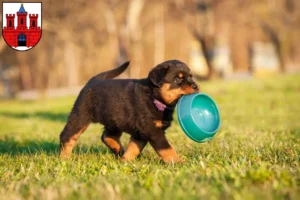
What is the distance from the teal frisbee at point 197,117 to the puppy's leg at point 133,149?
63 centimetres

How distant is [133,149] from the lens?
5.54m

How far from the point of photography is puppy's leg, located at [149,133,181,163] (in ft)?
16.6

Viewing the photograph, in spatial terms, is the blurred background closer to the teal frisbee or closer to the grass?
the grass

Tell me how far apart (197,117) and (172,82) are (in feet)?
1.65

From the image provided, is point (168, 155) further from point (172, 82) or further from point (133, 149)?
point (172, 82)

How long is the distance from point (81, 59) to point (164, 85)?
111ft

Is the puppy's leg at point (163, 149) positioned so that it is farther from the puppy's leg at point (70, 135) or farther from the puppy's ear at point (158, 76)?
the puppy's leg at point (70, 135)

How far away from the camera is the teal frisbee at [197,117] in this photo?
5148mm

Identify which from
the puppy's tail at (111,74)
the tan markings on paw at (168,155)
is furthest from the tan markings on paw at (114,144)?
the tan markings on paw at (168,155)

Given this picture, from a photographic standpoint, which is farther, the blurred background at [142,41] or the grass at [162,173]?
the blurred background at [142,41]

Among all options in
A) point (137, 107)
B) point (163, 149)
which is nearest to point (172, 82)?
Result: point (137, 107)

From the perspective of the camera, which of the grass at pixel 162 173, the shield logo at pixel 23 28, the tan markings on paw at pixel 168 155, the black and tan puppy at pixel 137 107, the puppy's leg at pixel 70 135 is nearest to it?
the grass at pixel 162 173

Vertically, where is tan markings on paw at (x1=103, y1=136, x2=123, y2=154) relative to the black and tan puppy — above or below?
below

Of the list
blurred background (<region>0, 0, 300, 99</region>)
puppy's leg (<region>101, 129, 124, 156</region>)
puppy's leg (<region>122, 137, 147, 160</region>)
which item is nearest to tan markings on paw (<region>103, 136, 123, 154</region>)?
puppy's leg (<region>101, 129, 124, 156</region>)
